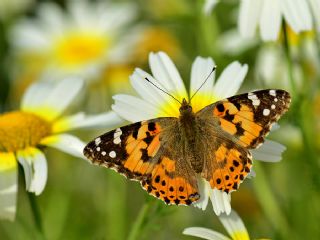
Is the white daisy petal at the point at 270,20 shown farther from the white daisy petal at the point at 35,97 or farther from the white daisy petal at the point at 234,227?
the white daisy petal at the point at 35,97

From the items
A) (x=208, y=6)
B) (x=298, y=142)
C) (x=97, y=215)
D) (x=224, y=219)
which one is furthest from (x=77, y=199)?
(x=224, y=219)

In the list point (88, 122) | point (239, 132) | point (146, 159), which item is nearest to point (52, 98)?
point (88, 122)

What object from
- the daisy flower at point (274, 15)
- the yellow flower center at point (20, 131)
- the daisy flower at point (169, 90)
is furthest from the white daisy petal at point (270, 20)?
the yellow flower center at point (20, 131)

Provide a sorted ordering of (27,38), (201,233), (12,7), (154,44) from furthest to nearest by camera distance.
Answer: (12,7) → (27,38) → (154,44) → (201,233)

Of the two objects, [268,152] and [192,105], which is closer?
[268,152]

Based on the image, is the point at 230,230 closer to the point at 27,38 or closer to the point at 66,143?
the point at 66,143

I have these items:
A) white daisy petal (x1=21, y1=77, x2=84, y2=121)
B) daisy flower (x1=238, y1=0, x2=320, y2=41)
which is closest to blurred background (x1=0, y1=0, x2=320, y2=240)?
daisy flower (x1=238, y1=0, x2=320, y2=41)
